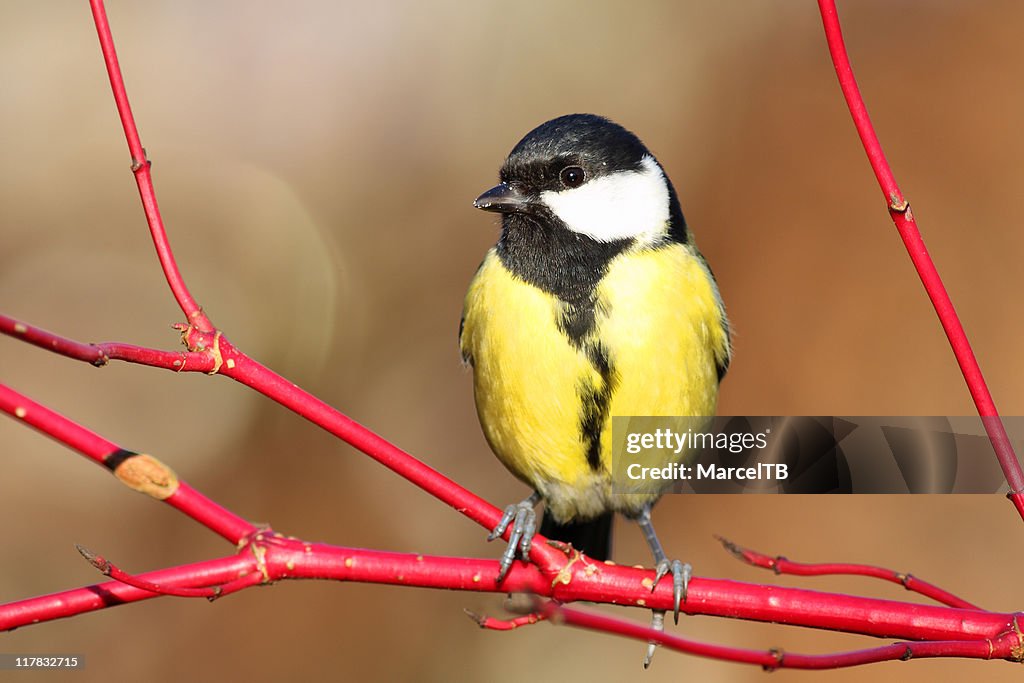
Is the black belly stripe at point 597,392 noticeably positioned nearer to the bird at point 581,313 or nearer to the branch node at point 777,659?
the bird at point 581,313

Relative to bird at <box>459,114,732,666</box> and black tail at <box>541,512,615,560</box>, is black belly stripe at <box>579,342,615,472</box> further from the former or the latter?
black tail at <box>541,512,615,560</box>

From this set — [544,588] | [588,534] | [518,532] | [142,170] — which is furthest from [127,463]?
[588,534]

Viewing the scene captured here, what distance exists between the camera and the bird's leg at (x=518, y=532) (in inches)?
69.5

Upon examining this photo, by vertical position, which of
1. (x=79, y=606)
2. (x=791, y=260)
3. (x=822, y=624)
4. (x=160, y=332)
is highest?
(x=791, y=260)

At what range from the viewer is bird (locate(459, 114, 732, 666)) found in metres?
2.44

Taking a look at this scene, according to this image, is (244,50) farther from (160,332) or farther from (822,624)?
(822,624)

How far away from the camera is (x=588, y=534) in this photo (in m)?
3.14

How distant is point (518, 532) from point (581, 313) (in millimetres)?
601

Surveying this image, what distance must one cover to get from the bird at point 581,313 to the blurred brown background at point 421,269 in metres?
1.80

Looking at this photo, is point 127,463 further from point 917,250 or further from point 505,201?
point 505,201

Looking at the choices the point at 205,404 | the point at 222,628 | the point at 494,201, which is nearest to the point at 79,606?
the point at 494,201

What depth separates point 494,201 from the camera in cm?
254

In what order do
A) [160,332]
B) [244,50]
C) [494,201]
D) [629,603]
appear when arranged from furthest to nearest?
[244,50] < [160,332] < [494,201] < [629,603]

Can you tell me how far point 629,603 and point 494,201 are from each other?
3.85 feet
